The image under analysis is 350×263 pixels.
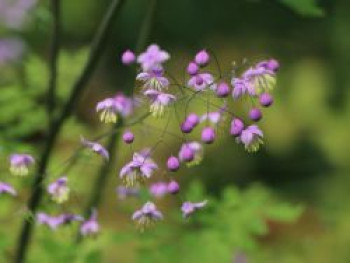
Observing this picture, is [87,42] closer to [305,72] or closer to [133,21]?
[133,21]

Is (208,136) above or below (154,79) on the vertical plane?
below

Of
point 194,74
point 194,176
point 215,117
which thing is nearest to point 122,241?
point 215,117

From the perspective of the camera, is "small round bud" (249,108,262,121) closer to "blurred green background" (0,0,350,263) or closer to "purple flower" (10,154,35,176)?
"purple flower" (10,154,35,176)

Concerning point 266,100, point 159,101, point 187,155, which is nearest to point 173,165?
point 187,155

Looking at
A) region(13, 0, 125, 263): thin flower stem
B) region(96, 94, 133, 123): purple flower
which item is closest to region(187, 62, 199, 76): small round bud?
region(96, 94, 133, 123): purple flower

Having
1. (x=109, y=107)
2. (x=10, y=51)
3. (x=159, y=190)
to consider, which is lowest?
(x=109, y=107)

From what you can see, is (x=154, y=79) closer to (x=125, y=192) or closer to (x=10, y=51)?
(x=125, y=192)

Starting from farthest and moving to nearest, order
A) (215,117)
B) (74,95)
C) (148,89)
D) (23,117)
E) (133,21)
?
1. (133,21)
2. (23,117)
3. (74,95)
4. (215,117)
5. (148,89)
